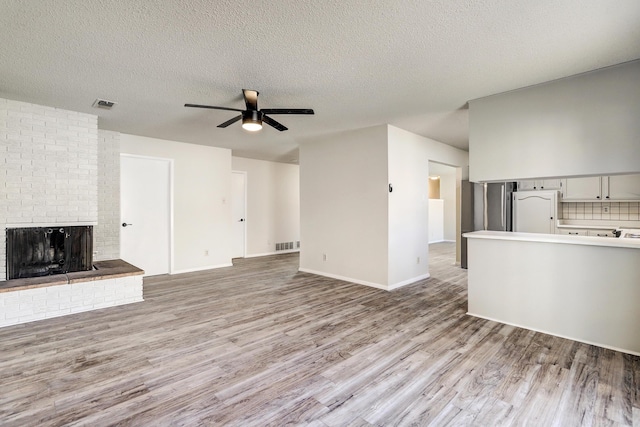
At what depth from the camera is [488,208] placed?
5.68 meters

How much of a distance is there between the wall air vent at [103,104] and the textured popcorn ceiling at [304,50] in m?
0.10

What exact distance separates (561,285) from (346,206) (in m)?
3.02

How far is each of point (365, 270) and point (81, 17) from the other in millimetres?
4292

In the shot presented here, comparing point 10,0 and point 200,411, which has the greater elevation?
point 10,0

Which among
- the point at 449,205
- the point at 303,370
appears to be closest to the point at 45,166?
the point at 303,370

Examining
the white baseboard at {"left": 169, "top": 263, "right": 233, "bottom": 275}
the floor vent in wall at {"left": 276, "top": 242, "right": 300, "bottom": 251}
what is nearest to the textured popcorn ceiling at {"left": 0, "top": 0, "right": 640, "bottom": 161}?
the white baseboard at {"left": 169, "top": 263, "right": 233, "bottom": 275}

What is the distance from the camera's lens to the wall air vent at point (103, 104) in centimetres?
361

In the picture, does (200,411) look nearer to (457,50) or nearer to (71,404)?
(71,404)

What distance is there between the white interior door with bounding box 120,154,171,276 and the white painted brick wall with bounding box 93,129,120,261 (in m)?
0.15

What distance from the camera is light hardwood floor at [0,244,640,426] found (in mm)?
1823

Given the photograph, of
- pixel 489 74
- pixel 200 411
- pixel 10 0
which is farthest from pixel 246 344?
pixel 489 74

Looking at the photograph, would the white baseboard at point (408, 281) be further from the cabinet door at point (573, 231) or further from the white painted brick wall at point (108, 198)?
the white painted brick wall at point (108, 198)

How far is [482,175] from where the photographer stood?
3.51m

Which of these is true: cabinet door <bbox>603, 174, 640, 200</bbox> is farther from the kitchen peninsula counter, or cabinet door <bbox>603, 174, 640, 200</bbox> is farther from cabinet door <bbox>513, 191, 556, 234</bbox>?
the kitchen peninsula counter
